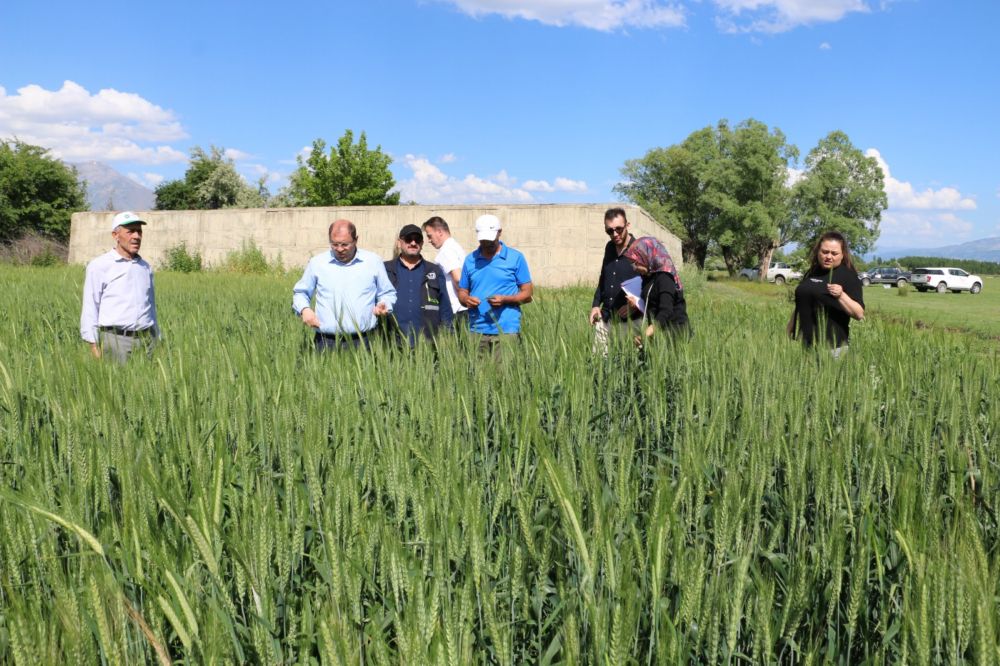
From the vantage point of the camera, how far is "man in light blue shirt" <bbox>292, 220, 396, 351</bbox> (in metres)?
4.95

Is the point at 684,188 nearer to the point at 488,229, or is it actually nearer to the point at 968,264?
the point at 968,264

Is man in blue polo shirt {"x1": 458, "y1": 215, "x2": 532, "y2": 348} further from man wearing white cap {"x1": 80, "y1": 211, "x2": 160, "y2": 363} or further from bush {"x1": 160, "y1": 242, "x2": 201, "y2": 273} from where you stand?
bush {"x1": 160, "y1": 242, "x2": 201, "y2": 273}

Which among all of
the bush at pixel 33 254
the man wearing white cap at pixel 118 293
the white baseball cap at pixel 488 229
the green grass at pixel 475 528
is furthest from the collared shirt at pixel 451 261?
the bush at pixel 33 254

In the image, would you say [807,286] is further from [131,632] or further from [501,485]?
[131,632]

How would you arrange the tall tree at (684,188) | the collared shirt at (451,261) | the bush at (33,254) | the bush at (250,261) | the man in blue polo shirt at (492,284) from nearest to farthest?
the man in blue polo shirt at (492,284)
the collared shirt at (451,261)
the bush at (250,261)
the bush at (33,254)
the tall tree at (684,188)

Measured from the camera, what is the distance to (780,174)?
5759 cm

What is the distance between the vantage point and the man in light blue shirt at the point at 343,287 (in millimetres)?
4949

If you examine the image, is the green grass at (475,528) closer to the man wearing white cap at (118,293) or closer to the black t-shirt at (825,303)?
the black t-shirt at (825,303)

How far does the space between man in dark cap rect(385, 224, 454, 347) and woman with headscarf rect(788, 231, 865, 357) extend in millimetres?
2348

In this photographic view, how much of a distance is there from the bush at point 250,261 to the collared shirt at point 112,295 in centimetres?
1652

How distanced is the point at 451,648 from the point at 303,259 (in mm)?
21387

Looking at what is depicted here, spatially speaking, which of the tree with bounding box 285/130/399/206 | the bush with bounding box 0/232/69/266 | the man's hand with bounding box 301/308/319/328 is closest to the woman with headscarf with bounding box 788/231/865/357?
the man's hand with bounding box 301/308/319/328

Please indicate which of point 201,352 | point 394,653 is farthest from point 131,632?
point 201,352

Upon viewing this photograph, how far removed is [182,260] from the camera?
22562 mm
